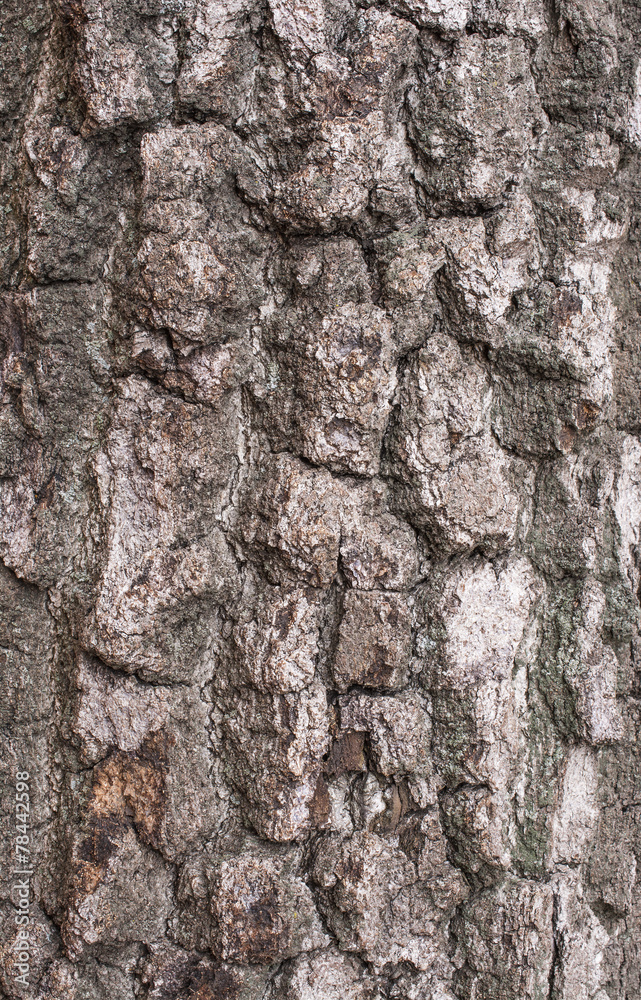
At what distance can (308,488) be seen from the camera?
1.28m

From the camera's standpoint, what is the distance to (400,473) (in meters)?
1.30

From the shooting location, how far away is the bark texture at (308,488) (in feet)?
4.11

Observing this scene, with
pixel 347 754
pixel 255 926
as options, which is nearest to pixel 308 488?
pixel 347 754

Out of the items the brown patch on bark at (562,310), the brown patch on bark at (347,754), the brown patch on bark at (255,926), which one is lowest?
the brown patch on bark at (255,926)

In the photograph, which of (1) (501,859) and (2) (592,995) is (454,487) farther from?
(2) (592,995)

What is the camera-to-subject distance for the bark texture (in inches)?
49.4

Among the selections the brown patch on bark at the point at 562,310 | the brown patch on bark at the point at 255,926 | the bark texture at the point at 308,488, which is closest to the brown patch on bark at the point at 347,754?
the bark texture at the point at 308,488

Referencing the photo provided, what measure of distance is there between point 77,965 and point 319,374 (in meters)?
1.07

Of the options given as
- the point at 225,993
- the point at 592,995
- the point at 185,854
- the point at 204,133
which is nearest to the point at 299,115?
the point at 204,133

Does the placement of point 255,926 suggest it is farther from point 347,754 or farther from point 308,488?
point 308,488

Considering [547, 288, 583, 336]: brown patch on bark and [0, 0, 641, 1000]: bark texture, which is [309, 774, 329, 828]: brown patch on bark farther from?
[547, 288, 583, 336]: brown patch on bark

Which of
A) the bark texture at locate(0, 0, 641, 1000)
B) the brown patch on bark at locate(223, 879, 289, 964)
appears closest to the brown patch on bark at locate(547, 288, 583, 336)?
the bark texture at locate(0, 0, 641, 1000)

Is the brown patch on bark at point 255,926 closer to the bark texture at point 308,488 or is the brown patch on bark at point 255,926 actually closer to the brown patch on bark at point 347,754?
the bark texture at point 308,488

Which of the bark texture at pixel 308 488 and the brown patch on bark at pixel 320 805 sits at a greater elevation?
the bark texture at pixel 308 488
